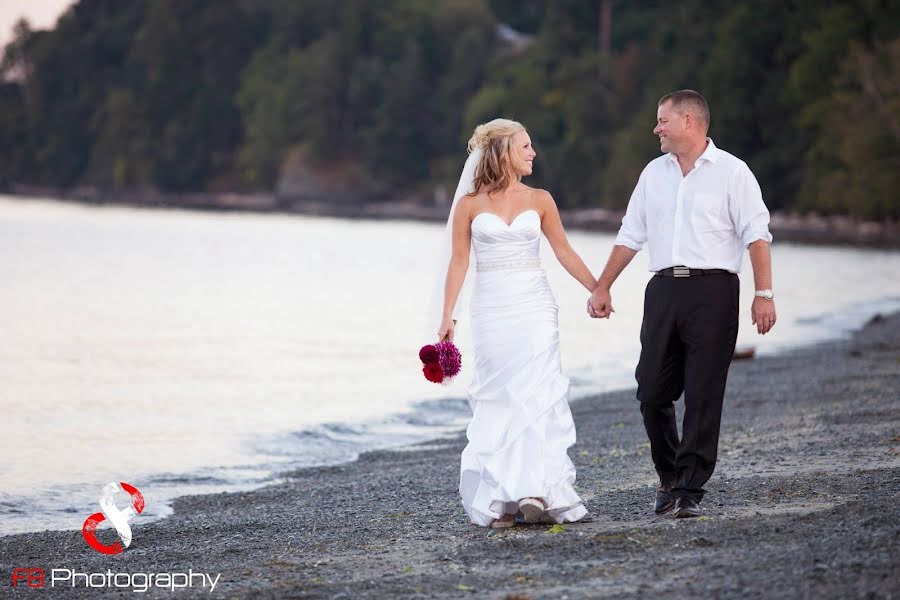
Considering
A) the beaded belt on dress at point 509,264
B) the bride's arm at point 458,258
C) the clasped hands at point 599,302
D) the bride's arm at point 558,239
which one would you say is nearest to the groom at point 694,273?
the clasped hands at point 599,302

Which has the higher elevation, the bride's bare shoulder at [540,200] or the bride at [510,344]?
the bride's bare shoulder at [540,200]

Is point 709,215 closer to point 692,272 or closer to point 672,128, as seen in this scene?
point 692,272

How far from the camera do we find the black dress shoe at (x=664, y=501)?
7289 mm

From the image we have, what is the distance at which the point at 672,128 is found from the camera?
7102mm

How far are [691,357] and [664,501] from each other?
85 centimetres

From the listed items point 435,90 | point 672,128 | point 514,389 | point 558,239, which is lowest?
point 514,389

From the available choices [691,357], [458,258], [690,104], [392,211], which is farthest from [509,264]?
[392,211]

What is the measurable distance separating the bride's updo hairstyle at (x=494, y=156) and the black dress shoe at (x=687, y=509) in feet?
6.43

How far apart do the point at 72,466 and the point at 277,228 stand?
79418mm

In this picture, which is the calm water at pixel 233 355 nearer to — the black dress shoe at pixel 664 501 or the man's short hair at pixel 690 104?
the black dress shoe at pixel 664 501

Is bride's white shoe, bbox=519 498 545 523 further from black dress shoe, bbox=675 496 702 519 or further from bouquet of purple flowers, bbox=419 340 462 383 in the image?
bouquet of purple flowers, bbox=419 340 462 383

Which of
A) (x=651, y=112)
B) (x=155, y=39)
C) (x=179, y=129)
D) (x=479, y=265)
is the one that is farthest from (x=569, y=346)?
(x=155, y=39)

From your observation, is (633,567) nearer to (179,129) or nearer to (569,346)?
(569,346)

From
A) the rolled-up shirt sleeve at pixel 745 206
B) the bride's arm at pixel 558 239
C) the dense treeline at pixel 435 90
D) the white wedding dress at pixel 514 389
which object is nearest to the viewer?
the rolled-up shirt sleeve at pixel 745 206
